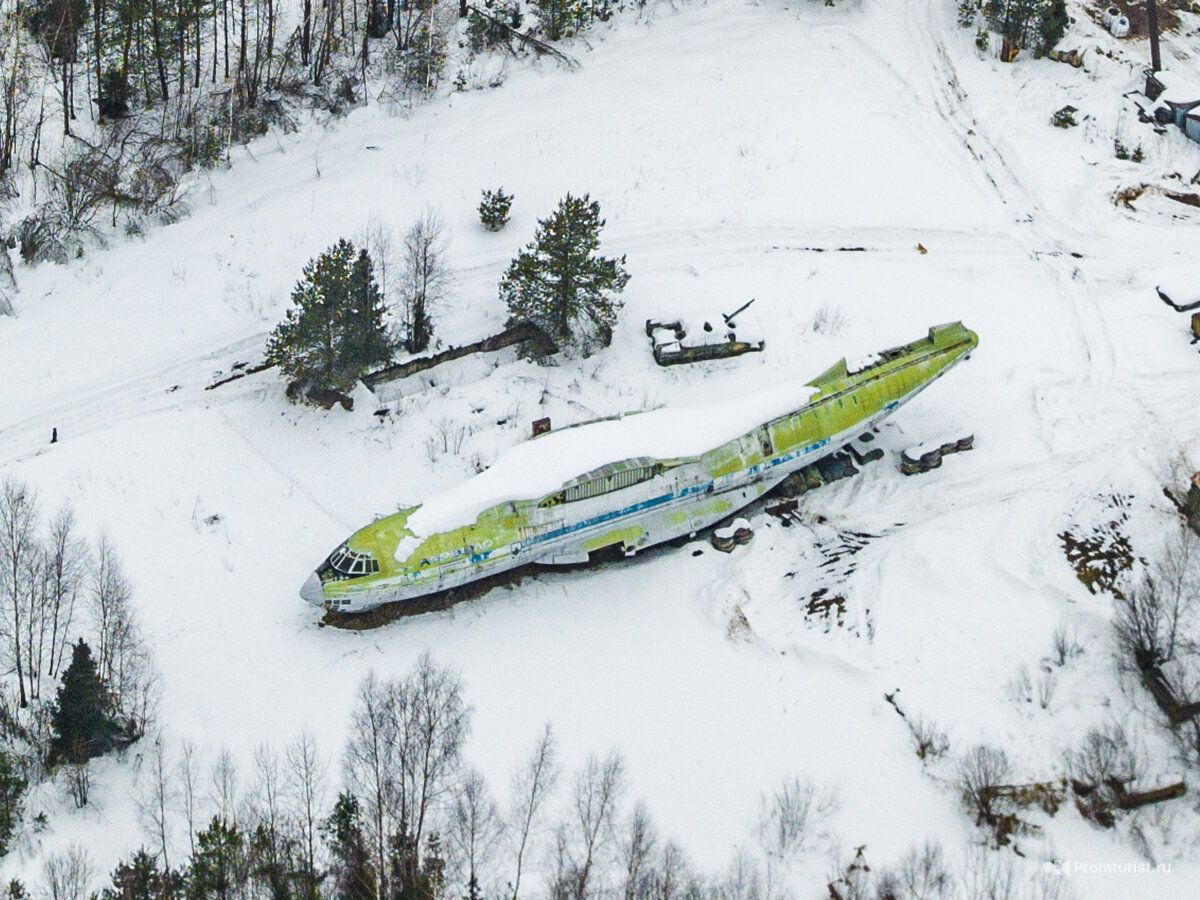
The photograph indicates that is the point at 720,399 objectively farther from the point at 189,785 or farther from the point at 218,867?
the point at 218,867

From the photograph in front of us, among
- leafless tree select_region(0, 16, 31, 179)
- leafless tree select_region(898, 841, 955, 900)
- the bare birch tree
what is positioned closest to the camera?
leafless tree select_region(898, 841, 955, 900)

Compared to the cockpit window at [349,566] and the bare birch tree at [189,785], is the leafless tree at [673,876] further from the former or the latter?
the bare birch tree at [189,785]

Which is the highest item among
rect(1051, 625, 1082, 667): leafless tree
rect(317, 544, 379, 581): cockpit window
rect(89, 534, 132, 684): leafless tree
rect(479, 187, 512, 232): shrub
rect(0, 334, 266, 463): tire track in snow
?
rect(479, 187, 512, 232): shrub

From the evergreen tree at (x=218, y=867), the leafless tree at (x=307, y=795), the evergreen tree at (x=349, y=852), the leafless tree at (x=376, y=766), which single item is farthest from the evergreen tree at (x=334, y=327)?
the evergreen tree at (x=218, y=867)

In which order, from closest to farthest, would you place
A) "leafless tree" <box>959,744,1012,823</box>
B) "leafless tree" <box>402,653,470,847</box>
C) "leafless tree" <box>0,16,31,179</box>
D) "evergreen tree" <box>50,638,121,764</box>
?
"leafless tree" <box>402,653,470,847</box>, "leafless tree" <box>959,744,1012,823</box>, "evergreen tree" <box>50,638,121,764</box>, "leafless tree" <box>0,16,31,179</box>

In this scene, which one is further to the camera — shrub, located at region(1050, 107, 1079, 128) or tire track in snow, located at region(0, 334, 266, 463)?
shrub, located at region(1050, 107, 1079, 128)

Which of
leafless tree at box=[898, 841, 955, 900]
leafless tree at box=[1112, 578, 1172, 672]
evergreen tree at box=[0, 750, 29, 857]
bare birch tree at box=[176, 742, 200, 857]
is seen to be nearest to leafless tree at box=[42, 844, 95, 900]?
evergreen tree at box=[0, 750, 29, 857]

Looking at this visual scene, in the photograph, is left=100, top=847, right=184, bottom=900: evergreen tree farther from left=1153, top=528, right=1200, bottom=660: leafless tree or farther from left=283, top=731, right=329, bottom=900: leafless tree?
left=1153, top=528, right=1200, bottom=660: leafless tree
